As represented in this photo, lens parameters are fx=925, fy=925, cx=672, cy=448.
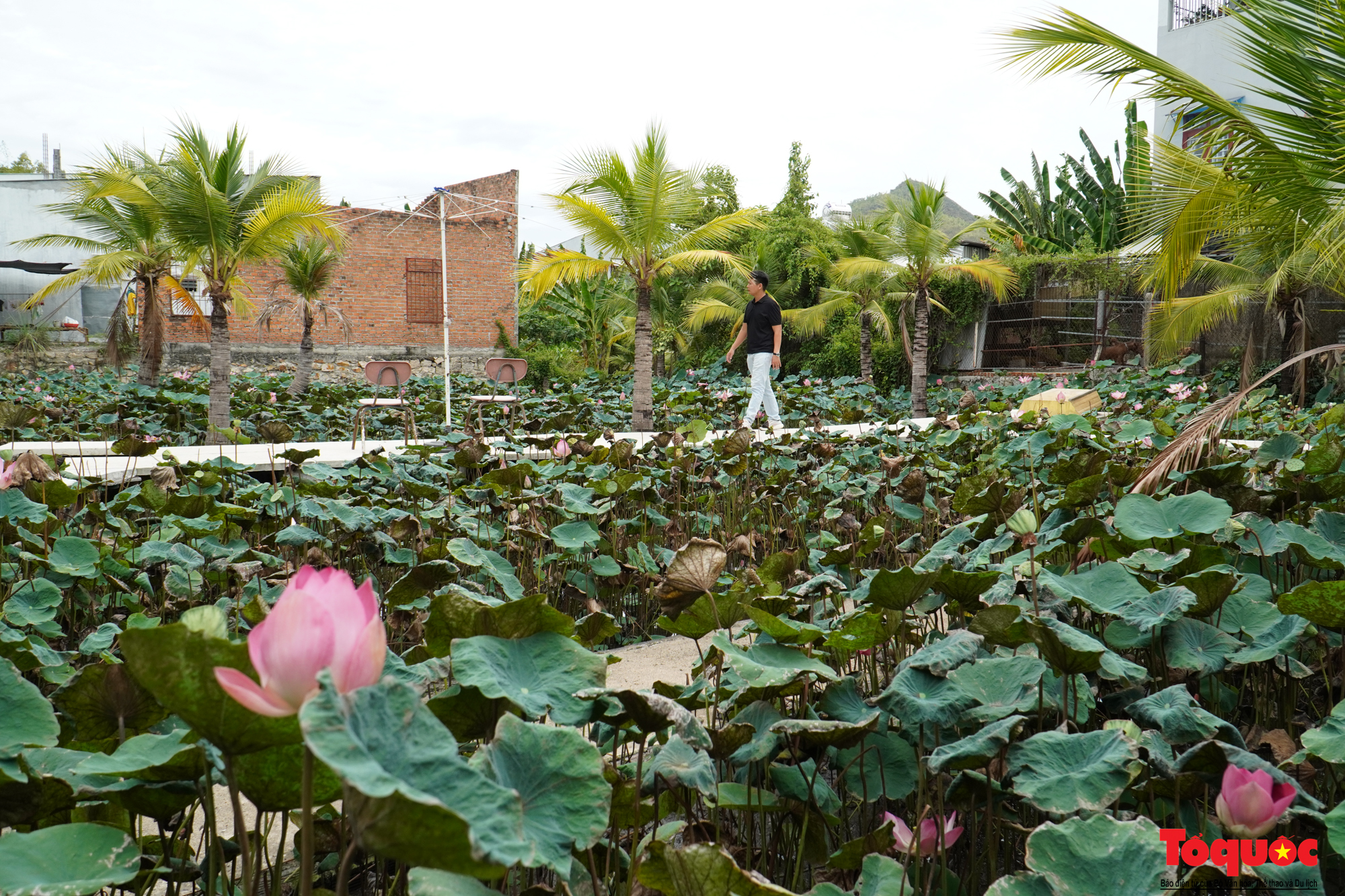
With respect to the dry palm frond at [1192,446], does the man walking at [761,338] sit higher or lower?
higher

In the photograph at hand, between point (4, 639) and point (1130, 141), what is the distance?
63.6 feet

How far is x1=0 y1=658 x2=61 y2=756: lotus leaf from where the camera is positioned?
792 mm

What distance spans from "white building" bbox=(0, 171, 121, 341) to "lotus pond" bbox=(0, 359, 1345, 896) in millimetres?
20781

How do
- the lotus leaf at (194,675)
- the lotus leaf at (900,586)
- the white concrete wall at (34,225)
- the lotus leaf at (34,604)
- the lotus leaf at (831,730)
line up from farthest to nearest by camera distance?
the white concrete wall at (34,225) < the lotus leaf at (34,604) < the lotus leaf at (900,586) < the lotus leaf at (831,730) < the lotus leaf at (194,675)

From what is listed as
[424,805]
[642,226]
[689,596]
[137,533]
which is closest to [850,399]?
[642,226]

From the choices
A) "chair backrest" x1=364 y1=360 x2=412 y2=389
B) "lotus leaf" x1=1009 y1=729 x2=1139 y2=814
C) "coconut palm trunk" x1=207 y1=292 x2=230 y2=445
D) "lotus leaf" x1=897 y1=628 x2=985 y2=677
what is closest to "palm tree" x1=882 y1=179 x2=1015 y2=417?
"chair backrest" x1=364 y1=360 x2=412 y2=389

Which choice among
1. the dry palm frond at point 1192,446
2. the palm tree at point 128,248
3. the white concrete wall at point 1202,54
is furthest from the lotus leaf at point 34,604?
the white concrete wall at point 1202,54

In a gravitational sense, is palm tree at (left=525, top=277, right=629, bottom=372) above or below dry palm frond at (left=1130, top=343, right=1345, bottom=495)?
above

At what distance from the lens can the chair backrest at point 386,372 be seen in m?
8.50

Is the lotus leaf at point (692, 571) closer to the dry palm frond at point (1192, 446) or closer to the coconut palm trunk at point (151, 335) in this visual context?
the dry palm frond at point (1192, 446)

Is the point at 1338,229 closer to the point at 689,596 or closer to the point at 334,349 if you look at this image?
the point at 689,596

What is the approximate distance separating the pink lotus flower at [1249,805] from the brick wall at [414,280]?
17160 millimetres

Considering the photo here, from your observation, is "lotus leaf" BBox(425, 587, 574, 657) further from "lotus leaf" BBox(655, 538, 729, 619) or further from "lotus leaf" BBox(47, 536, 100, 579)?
"lotus leaf" BBox(47, 536, 100, 579)

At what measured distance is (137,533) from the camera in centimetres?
298
